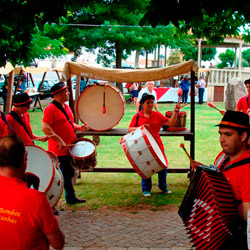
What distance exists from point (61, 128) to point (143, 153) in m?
1.39

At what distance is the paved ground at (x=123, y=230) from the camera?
5.00 metres

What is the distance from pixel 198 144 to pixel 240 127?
8690 mm

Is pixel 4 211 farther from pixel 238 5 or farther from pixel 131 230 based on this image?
pixel 131 230

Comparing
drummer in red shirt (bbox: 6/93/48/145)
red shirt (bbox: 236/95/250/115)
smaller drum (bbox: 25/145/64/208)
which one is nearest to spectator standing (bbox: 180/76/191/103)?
red shirt (bbox: 236/95/250/115)

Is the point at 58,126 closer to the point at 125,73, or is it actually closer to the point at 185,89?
the point at 125,73

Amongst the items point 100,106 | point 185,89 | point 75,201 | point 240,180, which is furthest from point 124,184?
point 185,89

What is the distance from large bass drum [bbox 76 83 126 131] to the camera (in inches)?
307

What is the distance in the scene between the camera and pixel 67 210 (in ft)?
21.1

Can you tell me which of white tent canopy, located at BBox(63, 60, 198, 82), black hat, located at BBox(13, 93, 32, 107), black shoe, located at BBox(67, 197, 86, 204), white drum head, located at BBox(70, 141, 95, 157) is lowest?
black shoe, located at BBox(67, 197, 86, 204)

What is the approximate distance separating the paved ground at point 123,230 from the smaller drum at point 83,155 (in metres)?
0.74

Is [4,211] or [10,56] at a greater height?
[10,56]

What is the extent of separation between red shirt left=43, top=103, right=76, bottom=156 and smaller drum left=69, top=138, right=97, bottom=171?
133mm

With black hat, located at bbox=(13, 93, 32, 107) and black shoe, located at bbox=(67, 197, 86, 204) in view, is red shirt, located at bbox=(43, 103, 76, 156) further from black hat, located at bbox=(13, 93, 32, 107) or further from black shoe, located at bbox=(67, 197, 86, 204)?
black shoe, located at bbox=(67, 197, 86, 204)

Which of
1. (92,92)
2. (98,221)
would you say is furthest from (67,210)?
(92,92)
